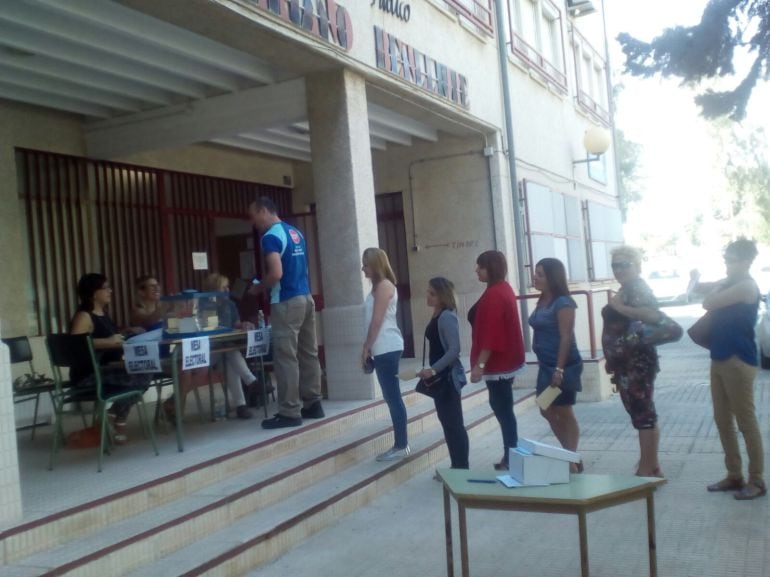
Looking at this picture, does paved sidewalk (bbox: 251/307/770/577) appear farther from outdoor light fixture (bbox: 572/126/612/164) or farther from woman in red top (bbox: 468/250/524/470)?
outdoor light fixture (bbox: 572/126/612/164)

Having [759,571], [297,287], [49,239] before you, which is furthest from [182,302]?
[759,571]

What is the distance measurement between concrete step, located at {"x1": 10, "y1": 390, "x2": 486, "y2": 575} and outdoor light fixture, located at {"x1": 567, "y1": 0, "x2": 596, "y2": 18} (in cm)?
1166

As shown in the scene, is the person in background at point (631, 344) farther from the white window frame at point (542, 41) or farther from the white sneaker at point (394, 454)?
the white window frame at point (542, 41)

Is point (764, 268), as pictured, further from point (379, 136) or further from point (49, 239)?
point (49, 239)

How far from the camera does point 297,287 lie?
253 inches

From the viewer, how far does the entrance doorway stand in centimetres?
1209

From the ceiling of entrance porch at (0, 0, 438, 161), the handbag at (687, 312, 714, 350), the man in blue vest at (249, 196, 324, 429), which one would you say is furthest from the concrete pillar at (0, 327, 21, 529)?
the handbag at (687, 312, 714, 350)

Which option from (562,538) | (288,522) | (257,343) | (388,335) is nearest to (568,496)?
(562,538)

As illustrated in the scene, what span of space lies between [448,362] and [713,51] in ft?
14.6

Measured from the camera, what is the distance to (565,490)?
371 cm

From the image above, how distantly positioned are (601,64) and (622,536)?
15.8 m

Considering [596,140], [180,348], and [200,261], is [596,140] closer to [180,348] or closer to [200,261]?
[200,261]

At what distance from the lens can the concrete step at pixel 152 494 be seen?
4070 mm

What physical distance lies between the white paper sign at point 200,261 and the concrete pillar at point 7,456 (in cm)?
657
